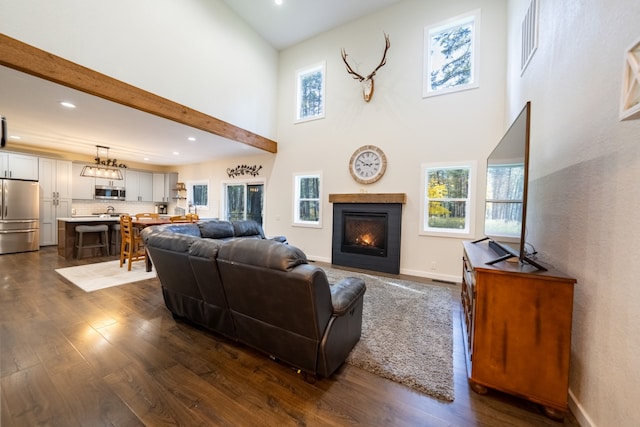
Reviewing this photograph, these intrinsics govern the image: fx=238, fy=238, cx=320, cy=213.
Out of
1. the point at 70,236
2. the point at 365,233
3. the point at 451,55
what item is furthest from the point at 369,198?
the point at 70,236

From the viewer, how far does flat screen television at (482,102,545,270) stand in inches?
64.7

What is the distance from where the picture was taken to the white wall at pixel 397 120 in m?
4.03

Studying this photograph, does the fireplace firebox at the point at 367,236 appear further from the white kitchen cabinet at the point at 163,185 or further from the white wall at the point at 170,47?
the white kitchen cabinet at the point at 163,185

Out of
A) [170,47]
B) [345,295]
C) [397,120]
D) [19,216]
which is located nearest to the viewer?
[345,295]

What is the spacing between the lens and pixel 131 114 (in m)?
3.90

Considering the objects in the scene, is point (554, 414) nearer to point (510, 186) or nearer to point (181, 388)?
point (510, 186)

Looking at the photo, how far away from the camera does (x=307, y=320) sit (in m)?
1.54

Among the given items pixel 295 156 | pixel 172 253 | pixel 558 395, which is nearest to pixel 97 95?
pixel 172 253

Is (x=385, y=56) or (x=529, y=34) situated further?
(x=385, y=56)

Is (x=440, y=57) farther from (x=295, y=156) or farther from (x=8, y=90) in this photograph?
(x=8, y=90)

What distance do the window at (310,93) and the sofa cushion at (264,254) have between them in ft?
15.4

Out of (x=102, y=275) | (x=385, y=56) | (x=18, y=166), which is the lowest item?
(x=102, y=275)

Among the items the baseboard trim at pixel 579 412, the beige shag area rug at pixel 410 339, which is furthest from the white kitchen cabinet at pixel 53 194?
the baseboard trim at pixel 579 412

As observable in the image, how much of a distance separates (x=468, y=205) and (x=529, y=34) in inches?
93.4
